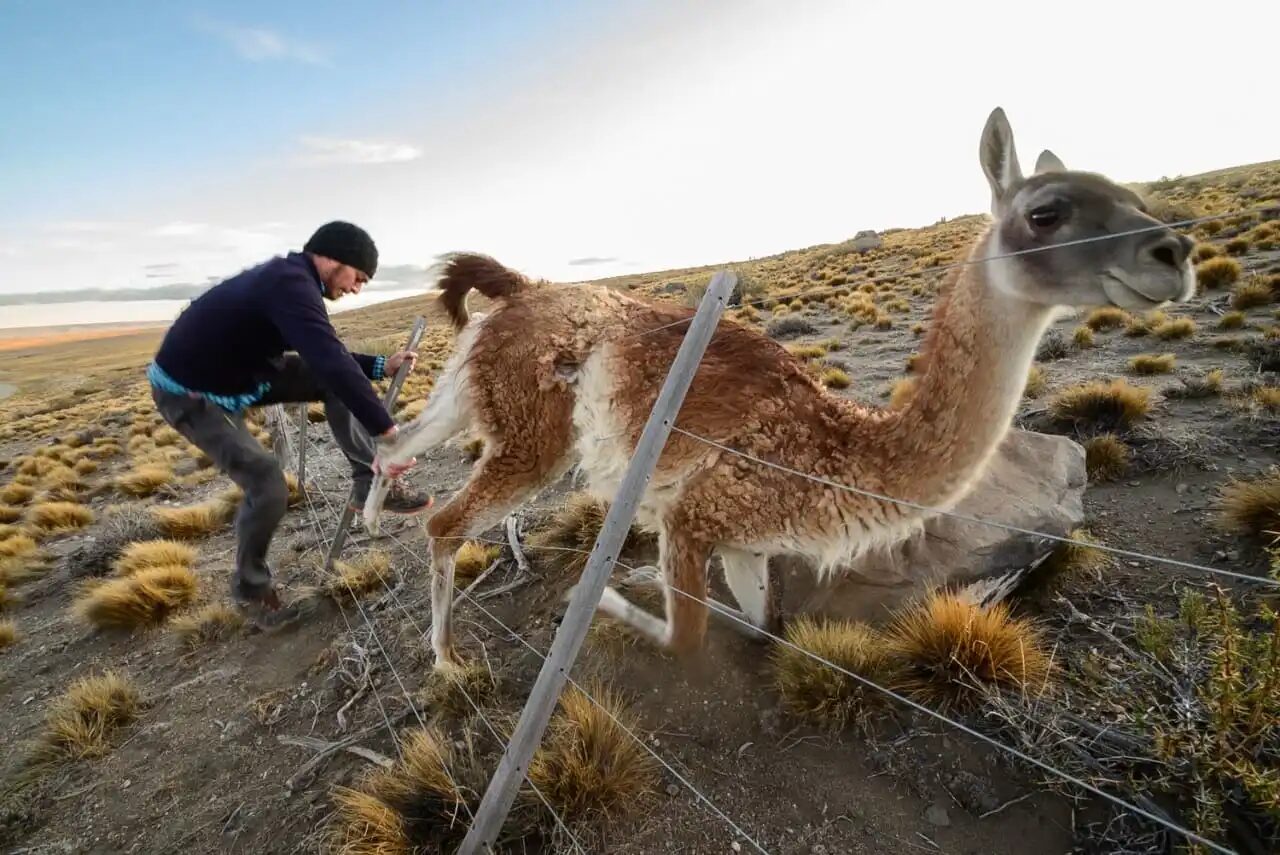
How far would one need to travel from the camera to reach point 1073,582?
329cm

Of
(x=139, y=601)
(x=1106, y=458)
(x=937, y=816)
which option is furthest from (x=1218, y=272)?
(x=139, y=601)

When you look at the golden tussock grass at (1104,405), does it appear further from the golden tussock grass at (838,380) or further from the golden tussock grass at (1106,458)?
the golden tussock grass at (838,380)

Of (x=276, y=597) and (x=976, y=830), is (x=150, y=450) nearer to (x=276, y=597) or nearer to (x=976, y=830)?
(x=276, y=597)

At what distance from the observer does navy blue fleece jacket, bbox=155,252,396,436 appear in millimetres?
3027

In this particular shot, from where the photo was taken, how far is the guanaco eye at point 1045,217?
2.33 m

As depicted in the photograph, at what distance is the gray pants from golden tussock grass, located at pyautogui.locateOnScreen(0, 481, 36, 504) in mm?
10308

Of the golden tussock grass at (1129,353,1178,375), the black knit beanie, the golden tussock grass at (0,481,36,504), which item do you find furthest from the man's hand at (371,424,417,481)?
the golden tussock grass at (0,481,36,504)

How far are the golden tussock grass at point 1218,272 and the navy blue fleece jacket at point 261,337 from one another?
12.7m

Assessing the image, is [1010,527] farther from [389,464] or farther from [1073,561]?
[389,464]

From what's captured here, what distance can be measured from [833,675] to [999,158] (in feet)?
8.51

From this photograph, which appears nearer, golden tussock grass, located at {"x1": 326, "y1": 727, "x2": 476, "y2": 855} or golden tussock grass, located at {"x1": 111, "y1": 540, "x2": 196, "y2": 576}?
golden tussock grass, located at {"x1": 326, "y1": 727, "x2": 476, "y2": 855}

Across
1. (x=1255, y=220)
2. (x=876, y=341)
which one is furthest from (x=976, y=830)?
(x=1255, y=220)

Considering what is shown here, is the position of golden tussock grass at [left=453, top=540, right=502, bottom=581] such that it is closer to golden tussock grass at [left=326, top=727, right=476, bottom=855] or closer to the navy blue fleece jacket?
the navy blue fleece jacket

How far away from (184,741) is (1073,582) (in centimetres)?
532
